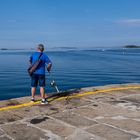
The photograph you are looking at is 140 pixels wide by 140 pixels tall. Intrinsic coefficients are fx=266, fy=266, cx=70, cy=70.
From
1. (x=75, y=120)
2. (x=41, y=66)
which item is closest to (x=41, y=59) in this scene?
(x=41, y=66)

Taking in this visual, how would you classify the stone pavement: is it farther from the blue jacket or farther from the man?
the blue jacket

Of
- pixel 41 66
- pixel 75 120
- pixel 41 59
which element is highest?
pixel 41 59

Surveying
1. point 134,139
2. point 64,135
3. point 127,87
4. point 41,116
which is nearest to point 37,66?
point 41,116

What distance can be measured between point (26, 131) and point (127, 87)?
674 cm

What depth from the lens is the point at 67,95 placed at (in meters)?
9.55

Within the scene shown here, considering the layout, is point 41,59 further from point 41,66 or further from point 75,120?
point 75,120

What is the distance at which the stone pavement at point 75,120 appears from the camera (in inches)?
228

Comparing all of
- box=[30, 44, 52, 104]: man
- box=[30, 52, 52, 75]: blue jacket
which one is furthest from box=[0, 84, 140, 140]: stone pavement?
box=[30, 52, 52, 75]: blue jacket

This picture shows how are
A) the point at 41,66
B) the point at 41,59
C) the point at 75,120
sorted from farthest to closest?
the point at 41,66, the point at 41,59, the point at 75,120

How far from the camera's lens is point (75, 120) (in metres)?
6.78

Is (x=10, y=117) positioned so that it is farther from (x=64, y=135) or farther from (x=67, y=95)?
(x=67, y=95)

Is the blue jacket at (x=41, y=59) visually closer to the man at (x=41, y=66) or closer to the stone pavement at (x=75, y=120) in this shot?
the man at (x=41, y=66)

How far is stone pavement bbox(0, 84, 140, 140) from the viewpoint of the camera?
5.79 meters

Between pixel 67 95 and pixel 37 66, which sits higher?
pixel 37 66
